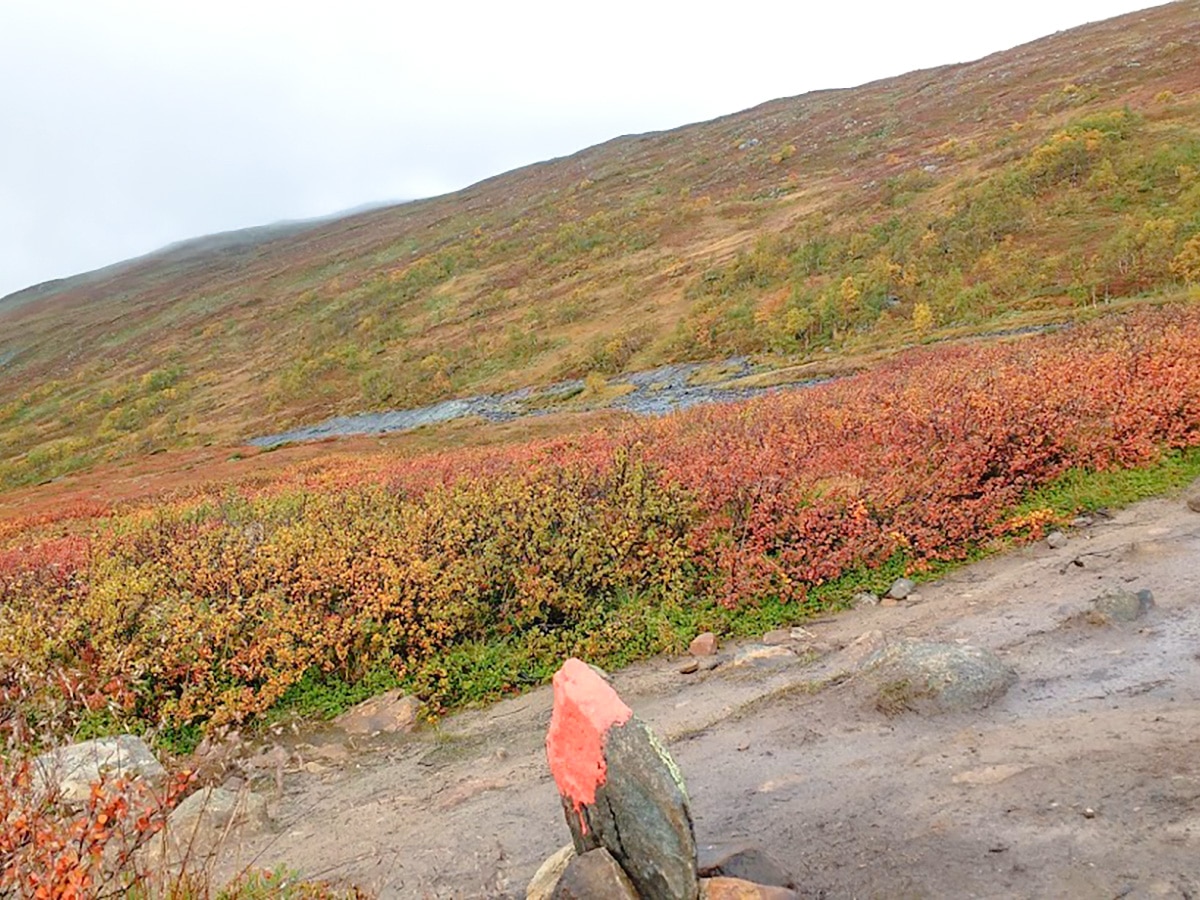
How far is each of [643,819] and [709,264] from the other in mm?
63305

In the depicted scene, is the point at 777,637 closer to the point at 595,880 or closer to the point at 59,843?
the point at 595,880

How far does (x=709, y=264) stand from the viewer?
64.1m

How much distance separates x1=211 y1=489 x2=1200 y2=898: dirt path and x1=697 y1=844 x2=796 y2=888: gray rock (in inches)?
8.0

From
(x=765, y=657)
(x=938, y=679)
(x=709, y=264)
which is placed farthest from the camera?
(x=709, y=264)

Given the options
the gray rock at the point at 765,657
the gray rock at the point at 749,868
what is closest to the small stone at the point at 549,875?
the gray rock at the point at 749,868

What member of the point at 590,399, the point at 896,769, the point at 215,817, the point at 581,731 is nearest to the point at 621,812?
the point at 581,731

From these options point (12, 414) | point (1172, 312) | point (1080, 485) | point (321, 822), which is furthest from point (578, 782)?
point (12, 414)

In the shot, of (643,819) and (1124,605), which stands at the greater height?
(643,819)

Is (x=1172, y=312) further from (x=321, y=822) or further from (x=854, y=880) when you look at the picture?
(x=321, y=822)

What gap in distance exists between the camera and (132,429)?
73500 millimetres

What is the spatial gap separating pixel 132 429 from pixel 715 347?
59603 mm

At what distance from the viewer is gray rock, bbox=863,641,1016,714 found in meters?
6.41

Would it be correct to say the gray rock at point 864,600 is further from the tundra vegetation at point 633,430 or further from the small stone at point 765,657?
the small stone at point 765,657

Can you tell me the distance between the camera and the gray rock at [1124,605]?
7.35 meters
